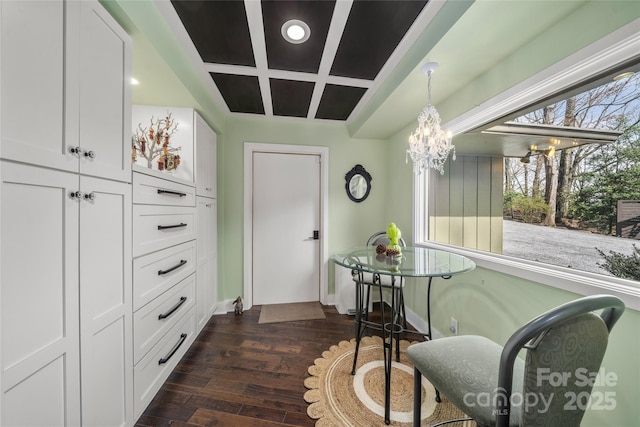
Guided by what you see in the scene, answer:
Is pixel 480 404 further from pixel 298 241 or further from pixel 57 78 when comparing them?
pixel 298 241

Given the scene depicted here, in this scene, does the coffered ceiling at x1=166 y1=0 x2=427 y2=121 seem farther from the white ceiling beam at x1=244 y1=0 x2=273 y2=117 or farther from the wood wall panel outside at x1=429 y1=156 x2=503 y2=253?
the wood wall panel outside at x1=429 y1=156 x2=503 y2=253

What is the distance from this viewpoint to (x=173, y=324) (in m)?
1.74

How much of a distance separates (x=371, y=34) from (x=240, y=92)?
136cm

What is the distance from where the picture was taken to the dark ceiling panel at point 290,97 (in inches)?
84.0

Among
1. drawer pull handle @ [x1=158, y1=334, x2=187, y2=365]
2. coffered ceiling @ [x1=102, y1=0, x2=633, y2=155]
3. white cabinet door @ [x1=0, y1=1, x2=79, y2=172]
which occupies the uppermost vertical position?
coffered ceiling @ [x1=102, y1=0, x2=633, y2=155]

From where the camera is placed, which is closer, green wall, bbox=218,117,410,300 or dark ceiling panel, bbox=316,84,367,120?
dark ceiling panel, bbox=316,84,367,120

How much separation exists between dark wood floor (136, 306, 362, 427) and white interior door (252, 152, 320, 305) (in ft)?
1.83

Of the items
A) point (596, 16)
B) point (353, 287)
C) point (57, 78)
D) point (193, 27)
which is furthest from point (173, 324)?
point (596, 16)

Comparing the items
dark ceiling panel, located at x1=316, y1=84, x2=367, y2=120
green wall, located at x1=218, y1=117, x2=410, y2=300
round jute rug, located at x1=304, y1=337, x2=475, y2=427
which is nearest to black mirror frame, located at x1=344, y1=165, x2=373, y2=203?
green wall, located at x1=218, y1=117, x2=410, y2=300

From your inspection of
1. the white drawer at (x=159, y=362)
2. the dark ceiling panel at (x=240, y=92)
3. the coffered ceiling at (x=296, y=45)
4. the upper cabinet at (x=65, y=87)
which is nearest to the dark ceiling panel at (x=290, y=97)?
the coffered ceiling at (x=296, y=45)

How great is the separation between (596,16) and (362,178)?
2247 mm

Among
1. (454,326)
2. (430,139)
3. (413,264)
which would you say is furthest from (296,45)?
(454,326)

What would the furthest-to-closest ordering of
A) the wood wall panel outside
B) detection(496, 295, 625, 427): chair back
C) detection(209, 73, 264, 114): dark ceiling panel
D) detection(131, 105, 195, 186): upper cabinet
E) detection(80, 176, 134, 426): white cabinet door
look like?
1. detection(209, 73, 264, 114): dark ceiling panel
2. detection(131, 105, 195, 186): upper cabinet
3. the wood wall panel outside
4. detection(80, 176, 134, 426): white cabinet door
5. detection(496, 295, 625, 427): chair back

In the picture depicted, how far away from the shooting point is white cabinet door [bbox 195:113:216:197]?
2.19m
